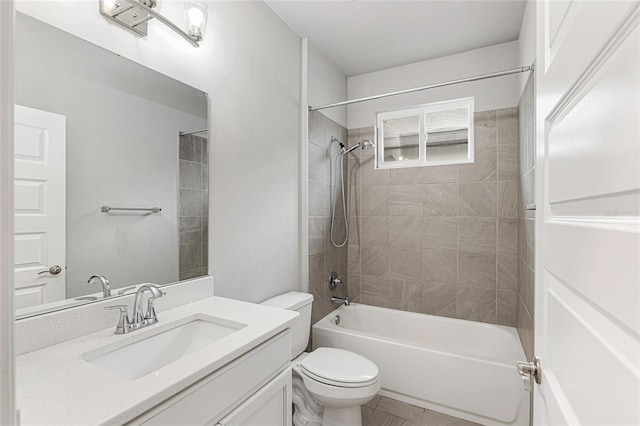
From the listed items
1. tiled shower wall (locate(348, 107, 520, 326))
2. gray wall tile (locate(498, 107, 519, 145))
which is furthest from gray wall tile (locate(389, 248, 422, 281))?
gray wall tile (locate(498, 107, 519, 145))

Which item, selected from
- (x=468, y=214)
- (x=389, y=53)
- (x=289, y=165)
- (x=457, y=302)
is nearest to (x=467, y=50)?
(x=389, y=53)

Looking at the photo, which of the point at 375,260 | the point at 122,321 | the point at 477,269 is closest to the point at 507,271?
the point at 477,269

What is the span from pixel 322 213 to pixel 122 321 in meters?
1.73

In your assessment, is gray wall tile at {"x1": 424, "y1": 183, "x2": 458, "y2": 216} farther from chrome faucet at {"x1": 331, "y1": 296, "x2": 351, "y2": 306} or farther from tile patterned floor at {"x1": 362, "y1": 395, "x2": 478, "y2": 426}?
tile patterned floor at {"x1": 362, "y1": 395, "x2": 478, "y2": 426}

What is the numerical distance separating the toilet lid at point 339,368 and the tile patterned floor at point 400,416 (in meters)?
0.50

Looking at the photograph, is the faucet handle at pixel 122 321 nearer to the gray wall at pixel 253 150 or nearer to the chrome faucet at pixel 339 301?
the gray wall at pixel 253 150

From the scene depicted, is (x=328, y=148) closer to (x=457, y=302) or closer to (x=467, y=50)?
(x=467, y=50)

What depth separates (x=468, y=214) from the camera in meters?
2.60

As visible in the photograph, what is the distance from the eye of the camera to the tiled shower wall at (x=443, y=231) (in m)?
2.47

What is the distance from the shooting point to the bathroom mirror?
970mm

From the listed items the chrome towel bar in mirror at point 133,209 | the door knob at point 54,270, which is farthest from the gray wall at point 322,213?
the door knob at point 54,270

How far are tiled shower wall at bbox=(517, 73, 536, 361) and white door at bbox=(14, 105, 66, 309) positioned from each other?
211 cm

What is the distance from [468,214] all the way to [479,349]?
1080 millimetres

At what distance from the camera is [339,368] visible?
175 cm
